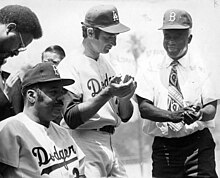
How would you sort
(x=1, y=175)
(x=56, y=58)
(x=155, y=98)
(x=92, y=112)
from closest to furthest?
(x=1, y=175), (x=92, y=112), (x=56, y=58), (x=155, y=98)

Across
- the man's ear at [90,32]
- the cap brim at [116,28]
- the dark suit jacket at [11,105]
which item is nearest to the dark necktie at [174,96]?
the cap brim at [116,28]

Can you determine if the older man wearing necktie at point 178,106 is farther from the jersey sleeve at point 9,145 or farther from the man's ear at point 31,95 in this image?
the jersey sleeve at point 9,145

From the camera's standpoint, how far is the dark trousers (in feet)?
10.9

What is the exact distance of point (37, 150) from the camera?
274 cm

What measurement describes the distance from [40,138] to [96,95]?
360 millimetres

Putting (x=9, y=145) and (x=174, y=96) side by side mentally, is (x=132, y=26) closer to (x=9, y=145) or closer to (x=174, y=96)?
(x=174, y=96)

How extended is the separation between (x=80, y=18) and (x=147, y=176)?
2.98ft

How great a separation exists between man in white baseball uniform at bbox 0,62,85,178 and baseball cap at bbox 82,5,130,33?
1.16 feet

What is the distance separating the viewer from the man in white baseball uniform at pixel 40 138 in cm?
269

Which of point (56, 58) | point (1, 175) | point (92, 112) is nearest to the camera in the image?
point (1, 175)

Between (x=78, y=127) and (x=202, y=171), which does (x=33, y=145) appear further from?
(x=202, y=171)

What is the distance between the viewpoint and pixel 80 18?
318cm

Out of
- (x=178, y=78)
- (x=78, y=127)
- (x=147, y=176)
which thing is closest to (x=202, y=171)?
(x=147, y=176)

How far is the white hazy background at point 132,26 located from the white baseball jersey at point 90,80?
0.10 metres
